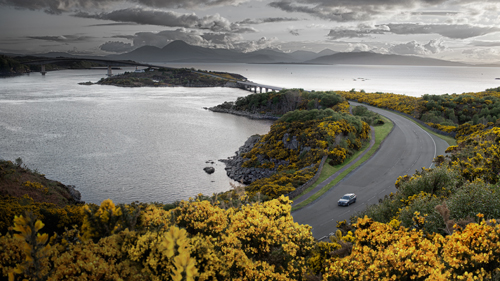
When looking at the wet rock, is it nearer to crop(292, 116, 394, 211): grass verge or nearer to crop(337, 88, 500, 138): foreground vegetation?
crop(292, 116, 394, 211): grass verge

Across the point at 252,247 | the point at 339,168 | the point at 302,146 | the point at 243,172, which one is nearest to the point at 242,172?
the point at 243,172

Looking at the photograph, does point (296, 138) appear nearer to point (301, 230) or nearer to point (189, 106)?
point (301, 230)

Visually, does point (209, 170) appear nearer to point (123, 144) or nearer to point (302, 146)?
point (302, 146)

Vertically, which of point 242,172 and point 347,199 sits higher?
point 347,199

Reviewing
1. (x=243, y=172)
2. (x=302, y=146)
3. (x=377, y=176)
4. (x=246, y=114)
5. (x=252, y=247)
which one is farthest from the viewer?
(x=246, y=114)

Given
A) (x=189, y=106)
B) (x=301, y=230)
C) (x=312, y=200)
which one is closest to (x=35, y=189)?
(x=312, y=200)

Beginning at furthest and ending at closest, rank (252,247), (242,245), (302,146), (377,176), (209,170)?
1. (209,170)
2. (302,146)
3. (377,176)
4. (242,245)
5. (252,247)

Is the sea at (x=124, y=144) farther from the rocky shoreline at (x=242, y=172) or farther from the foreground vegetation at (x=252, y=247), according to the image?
the foreground vegetation at (x=252, y=247)

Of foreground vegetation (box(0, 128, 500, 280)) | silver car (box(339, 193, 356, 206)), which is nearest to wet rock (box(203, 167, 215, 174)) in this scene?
silver car (box(339, 193, 356, 206))
